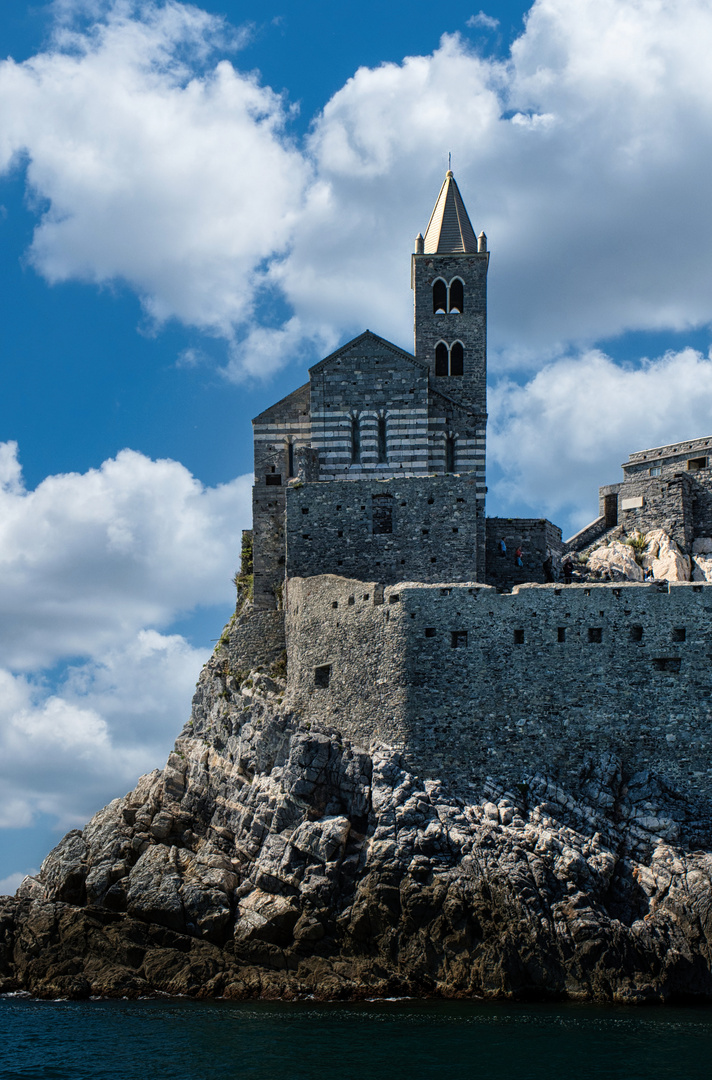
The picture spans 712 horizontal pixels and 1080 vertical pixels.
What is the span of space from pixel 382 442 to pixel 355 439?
52.2 inches

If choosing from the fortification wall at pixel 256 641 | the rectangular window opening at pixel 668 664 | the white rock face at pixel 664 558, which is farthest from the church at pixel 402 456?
the rectangular window opening at pixel 668 664

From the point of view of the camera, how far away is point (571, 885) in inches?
1644

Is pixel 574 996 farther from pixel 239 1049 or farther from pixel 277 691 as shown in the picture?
pixel 277 691

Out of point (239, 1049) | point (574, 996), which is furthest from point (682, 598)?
point (239, 1049)

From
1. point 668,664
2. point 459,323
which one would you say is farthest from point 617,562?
point 668,664

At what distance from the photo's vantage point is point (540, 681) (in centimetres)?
4588

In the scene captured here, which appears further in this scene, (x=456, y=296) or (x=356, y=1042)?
(x=456, y=296)

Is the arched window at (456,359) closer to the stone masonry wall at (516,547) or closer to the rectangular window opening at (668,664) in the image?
the stone masonry wall at (516,547)

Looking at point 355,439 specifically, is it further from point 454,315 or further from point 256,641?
point 256,641

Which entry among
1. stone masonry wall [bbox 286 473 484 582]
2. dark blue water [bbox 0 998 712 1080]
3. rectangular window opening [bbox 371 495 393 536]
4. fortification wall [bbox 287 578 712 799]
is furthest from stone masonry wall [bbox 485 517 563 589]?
dark blue water [bbox 0 998 712 1080]

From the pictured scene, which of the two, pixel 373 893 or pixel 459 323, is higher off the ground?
pixel 459 323

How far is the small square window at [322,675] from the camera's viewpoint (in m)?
49.0

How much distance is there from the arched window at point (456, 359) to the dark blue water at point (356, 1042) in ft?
107

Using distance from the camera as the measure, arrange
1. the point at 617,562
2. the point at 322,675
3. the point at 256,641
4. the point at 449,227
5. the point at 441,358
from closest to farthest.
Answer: the point at 322,675, the point at 256,641, the point at 617,562, the point at 441,358, the point at 449,227
